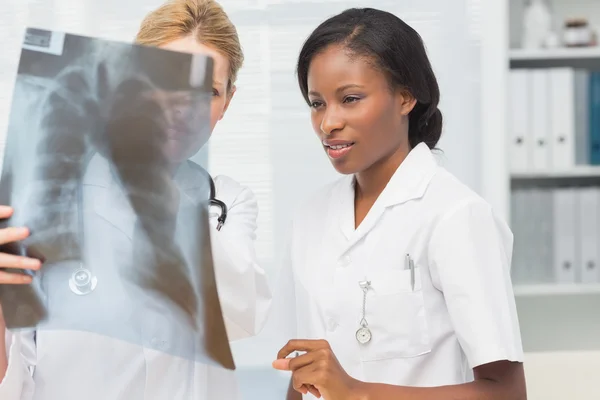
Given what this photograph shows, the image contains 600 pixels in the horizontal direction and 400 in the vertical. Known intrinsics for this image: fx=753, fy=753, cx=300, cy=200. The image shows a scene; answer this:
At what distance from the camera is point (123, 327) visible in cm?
81

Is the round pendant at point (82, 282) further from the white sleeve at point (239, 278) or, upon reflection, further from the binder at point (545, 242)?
the binder at point (545, 242)

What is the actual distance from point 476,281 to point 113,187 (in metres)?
0.43

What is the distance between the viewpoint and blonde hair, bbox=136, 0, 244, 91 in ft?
3.15

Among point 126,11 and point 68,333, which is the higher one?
point 126,11

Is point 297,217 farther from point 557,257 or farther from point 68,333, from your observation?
point 557,257

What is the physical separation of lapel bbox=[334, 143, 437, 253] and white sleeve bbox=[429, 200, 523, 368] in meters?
0.09

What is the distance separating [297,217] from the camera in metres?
1.14

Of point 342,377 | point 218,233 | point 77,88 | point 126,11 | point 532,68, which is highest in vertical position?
point 126,11

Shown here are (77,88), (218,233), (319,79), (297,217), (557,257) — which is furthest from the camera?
(557,257)

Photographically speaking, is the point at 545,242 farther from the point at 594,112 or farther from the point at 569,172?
the point at 594,112

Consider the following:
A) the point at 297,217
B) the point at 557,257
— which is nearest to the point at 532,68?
the point at 557,257

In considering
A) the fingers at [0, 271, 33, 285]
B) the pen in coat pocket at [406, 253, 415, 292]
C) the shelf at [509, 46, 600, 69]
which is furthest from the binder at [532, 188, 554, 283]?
the fingers at [0, 271, 33, 285]

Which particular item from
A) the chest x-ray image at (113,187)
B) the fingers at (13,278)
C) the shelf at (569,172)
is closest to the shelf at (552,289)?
the shelf at (569,172)

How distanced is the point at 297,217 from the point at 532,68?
Result: 138cm
